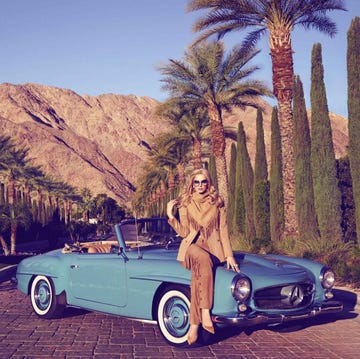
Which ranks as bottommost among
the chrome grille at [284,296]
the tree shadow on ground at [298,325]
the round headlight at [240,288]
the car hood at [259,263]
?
the tree shadow on ground at [298,325]

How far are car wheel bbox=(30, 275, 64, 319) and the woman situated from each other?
2.40 m

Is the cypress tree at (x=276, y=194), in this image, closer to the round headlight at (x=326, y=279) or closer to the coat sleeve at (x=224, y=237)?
the round headlight at (x=326, y=279)

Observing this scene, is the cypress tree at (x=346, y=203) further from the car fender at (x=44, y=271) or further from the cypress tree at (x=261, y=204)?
the car fender at (x=44, y=271)

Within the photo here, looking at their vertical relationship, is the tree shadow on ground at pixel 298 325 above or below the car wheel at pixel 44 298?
below

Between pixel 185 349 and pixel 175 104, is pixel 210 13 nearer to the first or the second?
pixel 175 104

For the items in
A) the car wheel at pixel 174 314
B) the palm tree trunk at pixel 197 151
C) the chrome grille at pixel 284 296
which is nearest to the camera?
the chrome grille at pixel 284 296

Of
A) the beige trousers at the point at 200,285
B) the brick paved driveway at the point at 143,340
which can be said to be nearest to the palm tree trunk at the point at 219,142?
the brick paved driveway at the point at 143,340

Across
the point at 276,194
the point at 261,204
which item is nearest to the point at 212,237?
the point at 276,194

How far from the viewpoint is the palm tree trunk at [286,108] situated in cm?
1850

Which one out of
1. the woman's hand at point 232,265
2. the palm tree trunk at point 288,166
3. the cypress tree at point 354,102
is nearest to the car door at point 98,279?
the woman's hand at point 232,265

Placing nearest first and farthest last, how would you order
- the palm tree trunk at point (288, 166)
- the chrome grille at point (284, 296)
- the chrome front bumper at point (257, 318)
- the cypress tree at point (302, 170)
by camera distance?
the chrome front bumper at point (257, 318) < the chrome grille at point (284, 296) < the palm tree trunk at point (288, 166) < the cypress tree at point (302, 170)

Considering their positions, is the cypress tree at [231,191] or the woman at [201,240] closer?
the woman at [201,240]

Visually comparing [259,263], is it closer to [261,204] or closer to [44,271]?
[44,271]

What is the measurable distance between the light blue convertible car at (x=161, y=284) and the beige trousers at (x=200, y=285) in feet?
0.38
